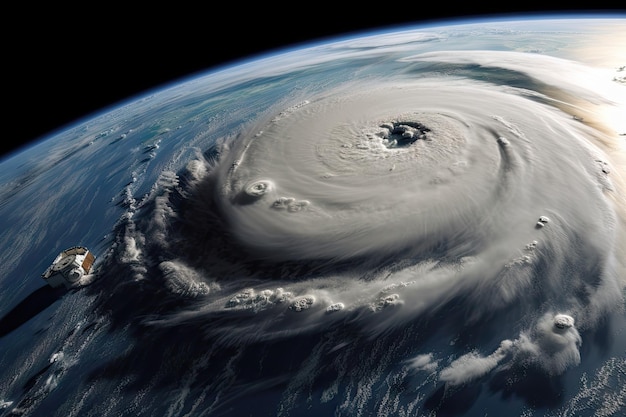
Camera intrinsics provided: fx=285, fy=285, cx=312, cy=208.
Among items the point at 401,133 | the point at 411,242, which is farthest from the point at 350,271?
the point at 401,133

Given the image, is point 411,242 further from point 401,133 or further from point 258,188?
point 401,133

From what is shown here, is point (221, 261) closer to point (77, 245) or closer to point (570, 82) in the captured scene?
point (77, 245)

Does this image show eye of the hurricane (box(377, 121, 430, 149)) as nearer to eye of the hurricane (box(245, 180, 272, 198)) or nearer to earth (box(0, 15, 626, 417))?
earth (box(0, 15, 626, 417))

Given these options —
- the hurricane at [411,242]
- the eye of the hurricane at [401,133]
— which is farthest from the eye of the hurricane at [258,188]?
the eye of the hurricane at [401,133]

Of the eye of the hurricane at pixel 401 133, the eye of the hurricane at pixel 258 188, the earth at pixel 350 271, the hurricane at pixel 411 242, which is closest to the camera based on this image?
the earth at pixel 350 271

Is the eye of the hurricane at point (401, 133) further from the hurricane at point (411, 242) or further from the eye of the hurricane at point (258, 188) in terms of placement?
the eye of the hurricane at point (258, 188)
